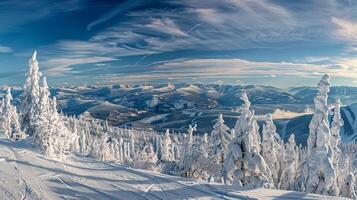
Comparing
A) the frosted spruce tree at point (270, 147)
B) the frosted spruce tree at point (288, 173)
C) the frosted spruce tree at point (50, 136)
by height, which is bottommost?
the frosted spruce tree at point (288, 173)

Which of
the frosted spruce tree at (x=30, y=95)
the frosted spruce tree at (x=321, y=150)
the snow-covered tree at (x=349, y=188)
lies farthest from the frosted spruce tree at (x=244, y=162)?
the frosted spruce tree at (x=30, y=95)

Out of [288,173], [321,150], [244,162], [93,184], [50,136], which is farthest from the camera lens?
[288,173]

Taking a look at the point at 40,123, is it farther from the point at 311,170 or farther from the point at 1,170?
the point at 311,170

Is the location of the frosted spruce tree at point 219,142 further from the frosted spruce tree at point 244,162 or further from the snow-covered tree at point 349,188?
the snow-covered tree at point 349,188

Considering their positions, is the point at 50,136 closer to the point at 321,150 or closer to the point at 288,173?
the point at 321,150

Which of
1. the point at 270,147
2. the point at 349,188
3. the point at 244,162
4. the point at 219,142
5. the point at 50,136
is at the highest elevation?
the point at 50,136

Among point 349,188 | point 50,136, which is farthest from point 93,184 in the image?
point 349,188
